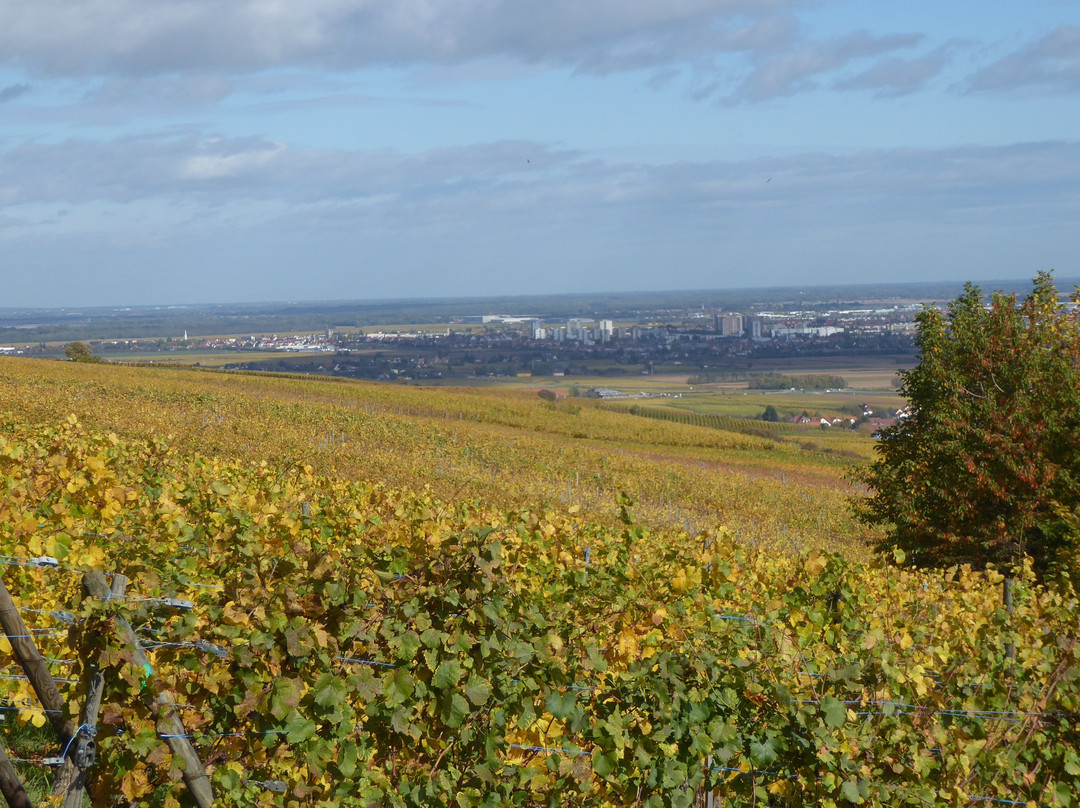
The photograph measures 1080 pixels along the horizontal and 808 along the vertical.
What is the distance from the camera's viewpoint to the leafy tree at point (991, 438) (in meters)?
17.5

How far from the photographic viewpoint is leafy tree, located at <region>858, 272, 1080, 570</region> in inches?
689

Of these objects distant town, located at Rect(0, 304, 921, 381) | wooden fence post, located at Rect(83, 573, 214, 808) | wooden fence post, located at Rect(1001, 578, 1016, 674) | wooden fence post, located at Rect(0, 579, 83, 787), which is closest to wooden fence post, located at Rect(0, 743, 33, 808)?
wooden fence post, located at Rect(0, 579, 83, 787)

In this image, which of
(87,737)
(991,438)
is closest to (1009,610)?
(87,737)

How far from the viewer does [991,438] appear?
1733 centimetres

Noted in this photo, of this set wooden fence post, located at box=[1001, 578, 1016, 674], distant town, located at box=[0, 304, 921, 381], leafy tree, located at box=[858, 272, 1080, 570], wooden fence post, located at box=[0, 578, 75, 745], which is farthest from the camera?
distant town, located at box=[0, 304, 921, 381]

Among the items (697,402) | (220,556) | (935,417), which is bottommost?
(697,402)

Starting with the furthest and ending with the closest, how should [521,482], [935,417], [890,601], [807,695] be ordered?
1. [521,482]
2. [935,417]
3. [890,601]
4. [807,695]

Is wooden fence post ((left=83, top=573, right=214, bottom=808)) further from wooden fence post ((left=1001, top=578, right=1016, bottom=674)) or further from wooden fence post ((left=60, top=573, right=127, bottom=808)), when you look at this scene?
wooden fence post ((left=1001, top=578, right=1016, bottom=674))

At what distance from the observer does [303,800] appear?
10.8ft

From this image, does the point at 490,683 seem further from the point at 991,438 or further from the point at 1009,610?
the point at 991,438

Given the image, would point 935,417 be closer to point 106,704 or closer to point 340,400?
point 106,704

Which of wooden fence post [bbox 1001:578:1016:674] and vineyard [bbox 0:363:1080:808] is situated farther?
wooden fence post [bbox 1001:578:1016:674]

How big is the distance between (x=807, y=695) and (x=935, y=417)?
657 inches

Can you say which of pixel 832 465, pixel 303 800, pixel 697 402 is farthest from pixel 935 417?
pixel 697 402
